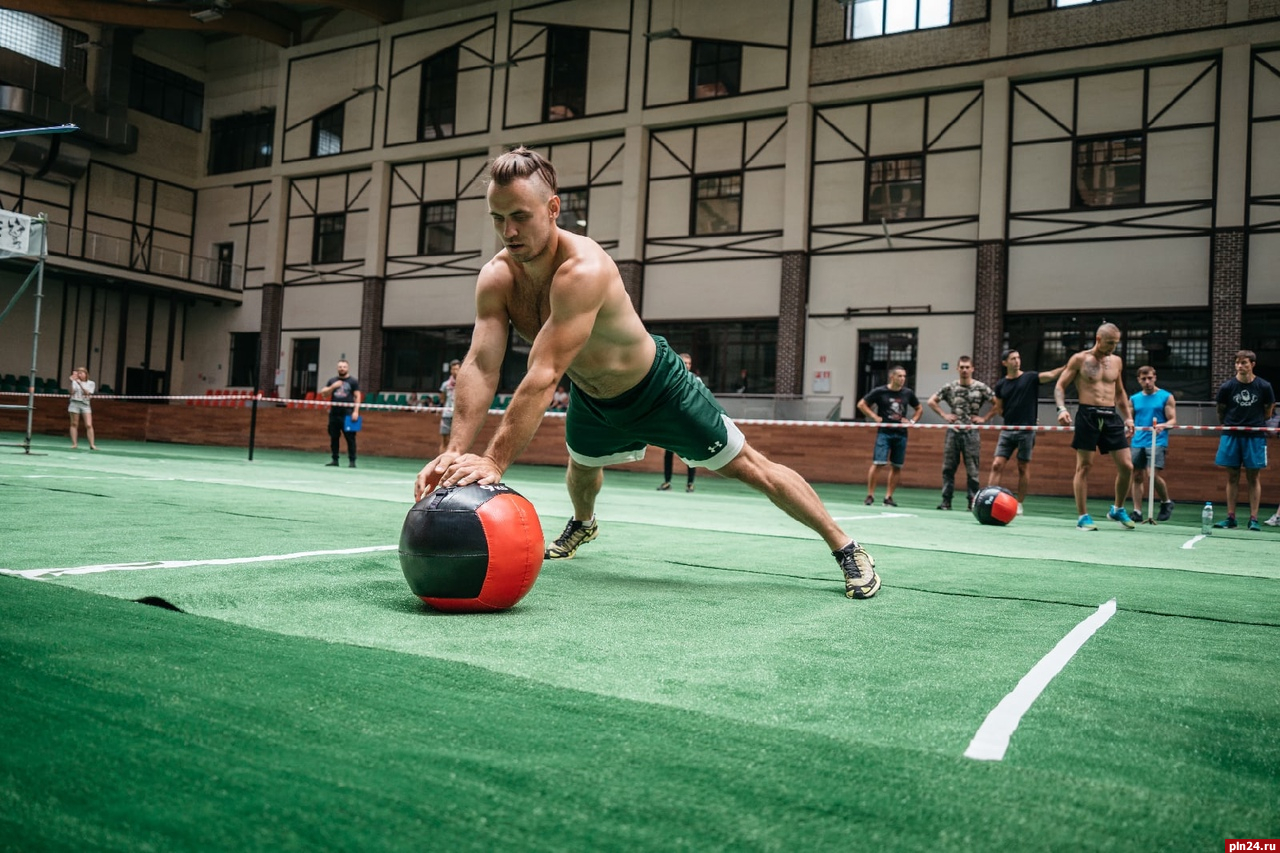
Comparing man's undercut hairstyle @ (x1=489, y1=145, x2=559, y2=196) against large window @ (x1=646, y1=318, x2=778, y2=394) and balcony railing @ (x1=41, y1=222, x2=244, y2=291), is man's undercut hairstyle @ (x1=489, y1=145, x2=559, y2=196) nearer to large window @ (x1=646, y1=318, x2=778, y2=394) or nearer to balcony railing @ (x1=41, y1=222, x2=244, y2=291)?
large window @ (x1=646, y1=318, x2=778, y2=394)

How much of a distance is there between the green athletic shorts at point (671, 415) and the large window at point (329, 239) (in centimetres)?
2712

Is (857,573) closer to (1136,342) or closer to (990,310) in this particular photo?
(990,310)

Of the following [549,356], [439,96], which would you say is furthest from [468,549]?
[439,96]

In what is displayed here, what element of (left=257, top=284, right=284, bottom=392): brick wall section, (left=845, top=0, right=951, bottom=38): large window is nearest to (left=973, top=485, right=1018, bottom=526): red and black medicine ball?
(left=845, top=0, right=951, bottom=38): large window

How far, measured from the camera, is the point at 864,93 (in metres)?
21.8

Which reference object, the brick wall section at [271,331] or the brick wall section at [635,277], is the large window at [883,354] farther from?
the brick wall section at [271,331]

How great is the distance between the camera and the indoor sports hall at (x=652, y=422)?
68.2 inches

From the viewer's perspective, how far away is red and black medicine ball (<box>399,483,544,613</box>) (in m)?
3.18

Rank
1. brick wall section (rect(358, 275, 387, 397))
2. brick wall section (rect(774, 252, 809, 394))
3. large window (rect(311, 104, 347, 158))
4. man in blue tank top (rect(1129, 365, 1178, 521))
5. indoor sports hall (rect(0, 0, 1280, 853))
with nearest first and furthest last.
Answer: indoor sports hall (rect(0, 0, 1280, 853)) < man in blue tank top (rect(1129, 365, 1178, 521)) < brick wall section (rect(774, 252, 809, 394)) < brick wall section (rect(358, 275, 387, 397)) < large window (rect(311, 104, 347, 158))

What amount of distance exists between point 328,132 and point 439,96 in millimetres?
4503

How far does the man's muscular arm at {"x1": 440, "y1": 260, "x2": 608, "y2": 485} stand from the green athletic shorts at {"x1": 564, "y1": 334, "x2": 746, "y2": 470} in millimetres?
576

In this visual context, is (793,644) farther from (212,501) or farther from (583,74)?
(583,74)

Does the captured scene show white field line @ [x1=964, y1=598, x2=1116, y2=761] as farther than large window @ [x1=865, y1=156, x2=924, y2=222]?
No

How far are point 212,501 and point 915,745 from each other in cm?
650
